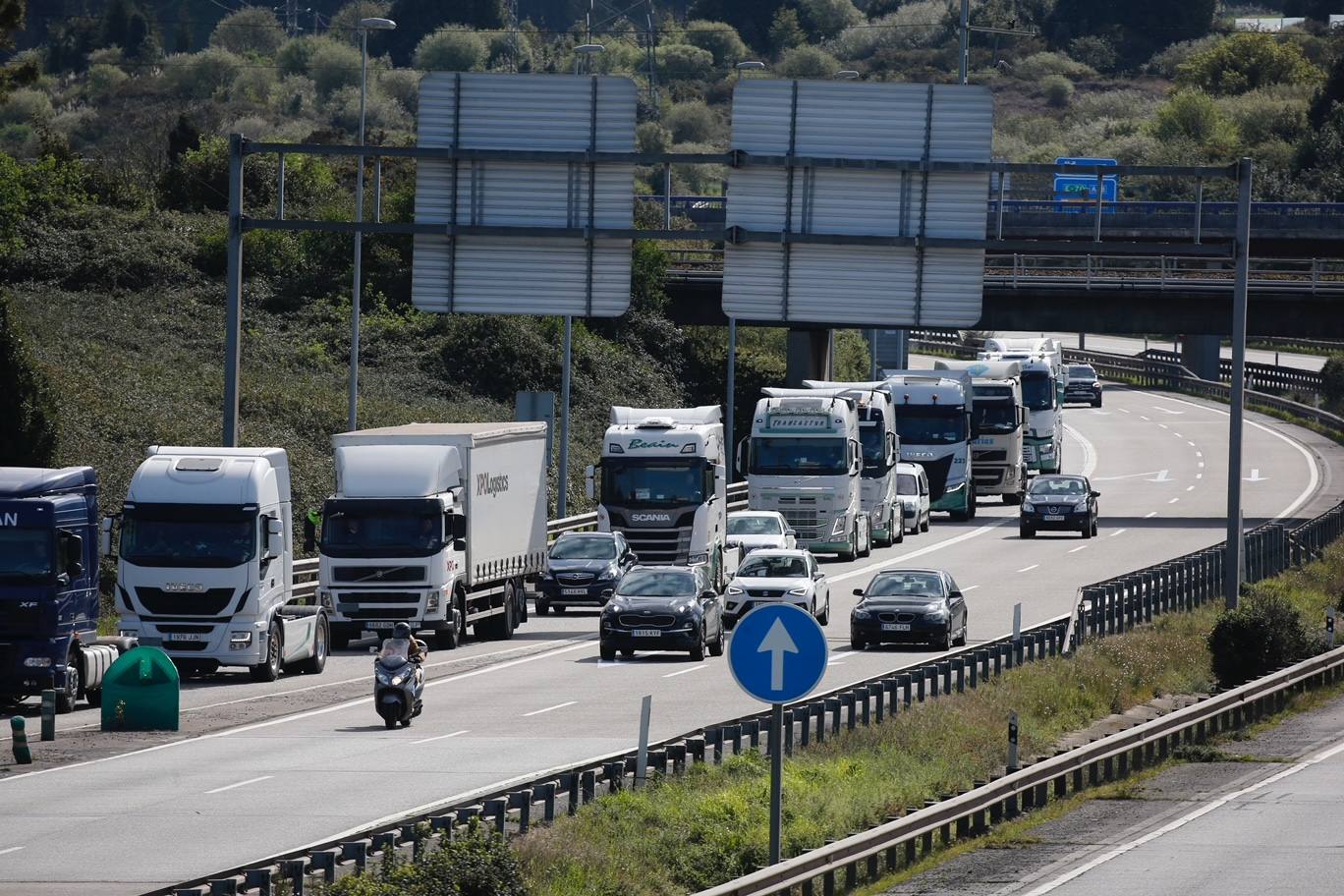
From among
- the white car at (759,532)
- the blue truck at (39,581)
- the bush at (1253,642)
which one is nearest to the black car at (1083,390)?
the white car at (759,532)

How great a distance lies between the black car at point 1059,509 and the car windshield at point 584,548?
56.5ft

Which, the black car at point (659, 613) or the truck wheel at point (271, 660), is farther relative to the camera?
the black car at point (659, 613)

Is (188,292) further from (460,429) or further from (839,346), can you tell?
(460,429)

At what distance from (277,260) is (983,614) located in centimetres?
4474

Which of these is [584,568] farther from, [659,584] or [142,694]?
[142,694]

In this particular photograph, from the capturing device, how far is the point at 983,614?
134 ft

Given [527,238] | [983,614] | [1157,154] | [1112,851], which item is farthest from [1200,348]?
[1112,851]

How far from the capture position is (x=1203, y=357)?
112000mm

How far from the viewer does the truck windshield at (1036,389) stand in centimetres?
6988

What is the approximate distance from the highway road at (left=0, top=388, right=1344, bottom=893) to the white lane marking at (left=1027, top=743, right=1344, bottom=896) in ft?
19.4

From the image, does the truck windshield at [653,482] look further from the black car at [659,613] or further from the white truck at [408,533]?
the black car at [659,613]

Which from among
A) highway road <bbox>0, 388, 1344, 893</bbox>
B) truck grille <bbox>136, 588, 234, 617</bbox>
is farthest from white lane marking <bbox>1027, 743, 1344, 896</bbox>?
truck grille <bbox>136, 588, 234, 617</bbox>

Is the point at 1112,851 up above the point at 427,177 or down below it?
below

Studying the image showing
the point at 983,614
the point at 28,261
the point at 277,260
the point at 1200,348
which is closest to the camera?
the point at 983,614
